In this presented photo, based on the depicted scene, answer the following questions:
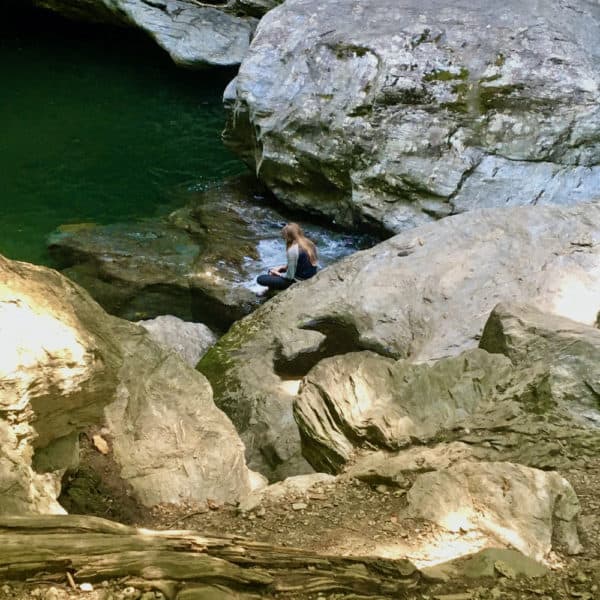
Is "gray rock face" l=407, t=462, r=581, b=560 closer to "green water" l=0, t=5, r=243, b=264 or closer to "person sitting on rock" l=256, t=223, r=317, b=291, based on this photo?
"person sitting on rock" l=256, t=223, r=317, b=291

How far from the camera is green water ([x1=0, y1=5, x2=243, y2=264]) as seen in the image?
1147 centimetres

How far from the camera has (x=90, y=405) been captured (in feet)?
10.8

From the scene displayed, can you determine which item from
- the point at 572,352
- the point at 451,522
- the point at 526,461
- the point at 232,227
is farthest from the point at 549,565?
the point at 232,227

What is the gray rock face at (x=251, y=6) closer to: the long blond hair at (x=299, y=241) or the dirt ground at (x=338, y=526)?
the long blond hair at (x=299, y=241)

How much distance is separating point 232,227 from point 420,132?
2.85 m

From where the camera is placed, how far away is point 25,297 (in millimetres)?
3084

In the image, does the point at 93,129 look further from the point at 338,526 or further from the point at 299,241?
the point at 338,526

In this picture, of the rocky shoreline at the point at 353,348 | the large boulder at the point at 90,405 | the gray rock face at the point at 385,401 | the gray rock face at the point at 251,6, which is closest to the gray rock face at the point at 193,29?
the gray rock face at the point at 251,6

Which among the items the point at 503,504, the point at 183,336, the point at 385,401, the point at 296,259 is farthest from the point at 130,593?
the point at 296,259

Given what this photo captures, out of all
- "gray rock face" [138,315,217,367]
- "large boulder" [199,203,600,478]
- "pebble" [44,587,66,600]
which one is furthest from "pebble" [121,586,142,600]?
"gray rock face" [138,315,217,367]

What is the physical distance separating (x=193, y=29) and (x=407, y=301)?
39.6 ft

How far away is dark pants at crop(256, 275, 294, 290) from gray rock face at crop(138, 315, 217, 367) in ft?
3.45

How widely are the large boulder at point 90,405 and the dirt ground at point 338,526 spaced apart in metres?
0.16

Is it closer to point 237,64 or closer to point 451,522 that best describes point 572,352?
point 451,522
